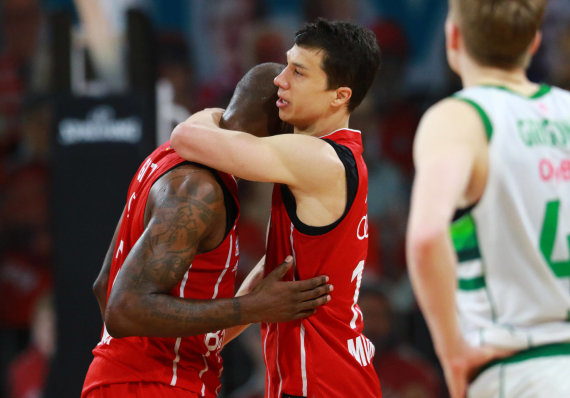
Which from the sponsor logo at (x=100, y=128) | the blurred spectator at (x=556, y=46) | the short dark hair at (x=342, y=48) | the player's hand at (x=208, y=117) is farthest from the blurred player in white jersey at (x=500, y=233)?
the blurred spectator at (x=556, y=46)

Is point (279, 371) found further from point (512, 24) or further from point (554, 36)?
point (554, 36)

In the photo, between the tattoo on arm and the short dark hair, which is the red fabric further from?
the short dark hair

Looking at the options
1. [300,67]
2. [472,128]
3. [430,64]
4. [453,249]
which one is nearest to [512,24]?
[472,128]

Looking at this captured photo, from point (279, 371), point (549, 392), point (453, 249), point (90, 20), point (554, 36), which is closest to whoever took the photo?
point (549, 392)

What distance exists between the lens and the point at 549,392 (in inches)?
79.4

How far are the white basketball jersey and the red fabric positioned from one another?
5.09 m

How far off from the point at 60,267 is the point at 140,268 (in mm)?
2534

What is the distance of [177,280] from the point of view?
8.92ft

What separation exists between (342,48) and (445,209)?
52.0 inches

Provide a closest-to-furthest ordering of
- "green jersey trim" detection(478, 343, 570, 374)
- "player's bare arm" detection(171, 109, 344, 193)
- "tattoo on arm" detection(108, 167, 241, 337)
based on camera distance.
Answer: "green jersey trim" detection(478, 343, 570, 374), "tattoo on arm" detection(108, 167, 241, 337), "player's bare arm" detection(171, 109, 344, 193)

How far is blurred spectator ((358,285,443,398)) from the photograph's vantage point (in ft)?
20.4

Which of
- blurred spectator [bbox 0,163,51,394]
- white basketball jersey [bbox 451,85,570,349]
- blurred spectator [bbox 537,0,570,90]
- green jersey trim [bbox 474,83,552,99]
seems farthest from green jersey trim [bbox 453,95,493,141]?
blurred spectator [bbox 0,163,51,394]

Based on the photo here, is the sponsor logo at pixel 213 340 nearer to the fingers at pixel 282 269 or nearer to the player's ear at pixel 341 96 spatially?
the fingers at pixel 282 269

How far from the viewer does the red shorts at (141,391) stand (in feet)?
9.34
